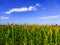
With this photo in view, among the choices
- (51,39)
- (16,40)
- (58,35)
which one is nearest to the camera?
(16,40)

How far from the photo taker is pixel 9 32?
11930 millimetres

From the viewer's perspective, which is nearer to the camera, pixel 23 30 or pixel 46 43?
pixel 46 43

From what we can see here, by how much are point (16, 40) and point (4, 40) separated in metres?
1.00

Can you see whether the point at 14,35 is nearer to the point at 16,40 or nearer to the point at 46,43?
the point at 16,40

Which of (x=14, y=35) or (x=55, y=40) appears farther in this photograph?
(x=55, y=40)

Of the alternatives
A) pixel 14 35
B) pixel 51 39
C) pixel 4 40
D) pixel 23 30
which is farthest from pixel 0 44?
pixel 51 39

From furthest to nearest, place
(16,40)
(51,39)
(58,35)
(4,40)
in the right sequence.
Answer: (58,35) → (51,39) → (16,40) → (4,40)

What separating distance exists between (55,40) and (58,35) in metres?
0.70

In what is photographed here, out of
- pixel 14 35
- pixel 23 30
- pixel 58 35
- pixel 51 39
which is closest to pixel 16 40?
pixel 14 35

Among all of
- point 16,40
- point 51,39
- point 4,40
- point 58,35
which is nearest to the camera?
point 4,40

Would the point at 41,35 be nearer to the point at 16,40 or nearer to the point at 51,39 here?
the point at 51,39

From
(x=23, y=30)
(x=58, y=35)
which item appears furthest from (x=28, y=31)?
(x=58, y=35)

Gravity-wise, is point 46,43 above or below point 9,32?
below

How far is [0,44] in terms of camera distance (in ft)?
38.3
